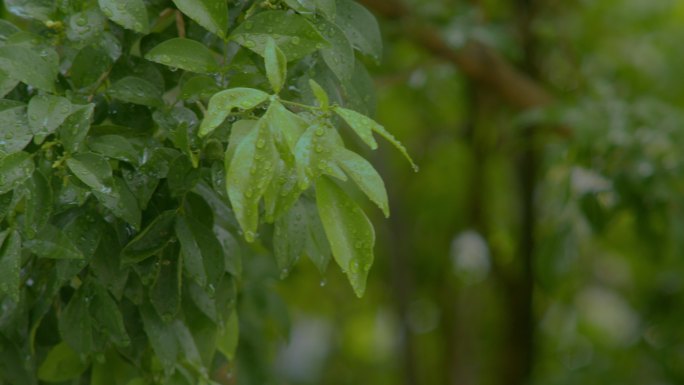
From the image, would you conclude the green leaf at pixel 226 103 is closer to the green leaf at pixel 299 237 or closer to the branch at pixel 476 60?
the green leaf at pixel 299 237

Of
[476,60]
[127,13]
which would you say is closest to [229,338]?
[127,13]

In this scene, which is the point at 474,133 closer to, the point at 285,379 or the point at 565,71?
the point at 565,71

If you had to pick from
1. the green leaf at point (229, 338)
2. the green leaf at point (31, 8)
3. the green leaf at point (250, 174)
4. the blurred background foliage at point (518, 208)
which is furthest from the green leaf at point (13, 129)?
the blurred background foliage at point (518, 208)

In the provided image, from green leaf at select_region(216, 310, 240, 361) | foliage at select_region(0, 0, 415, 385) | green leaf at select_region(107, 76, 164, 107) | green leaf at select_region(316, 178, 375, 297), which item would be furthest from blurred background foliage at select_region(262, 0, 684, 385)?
green leaf at select_region(316, 178, 375, 297)

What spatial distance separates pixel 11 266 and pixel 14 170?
7 cm

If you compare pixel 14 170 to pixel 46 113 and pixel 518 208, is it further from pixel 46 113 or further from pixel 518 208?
pixel 518 208

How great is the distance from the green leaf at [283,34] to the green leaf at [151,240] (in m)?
0.15

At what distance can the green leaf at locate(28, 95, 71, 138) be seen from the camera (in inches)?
29.0

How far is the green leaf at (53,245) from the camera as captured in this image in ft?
2.49

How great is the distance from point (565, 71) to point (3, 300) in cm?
169

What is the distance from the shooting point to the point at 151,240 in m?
0.80

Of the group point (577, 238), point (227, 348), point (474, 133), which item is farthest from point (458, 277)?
point (227, 348)

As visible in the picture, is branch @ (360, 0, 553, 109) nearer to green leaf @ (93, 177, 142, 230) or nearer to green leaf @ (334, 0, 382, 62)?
green leaf @ (334, 0, 382, 62)

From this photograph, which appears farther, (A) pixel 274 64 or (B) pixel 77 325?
(B) pixel 77 325
